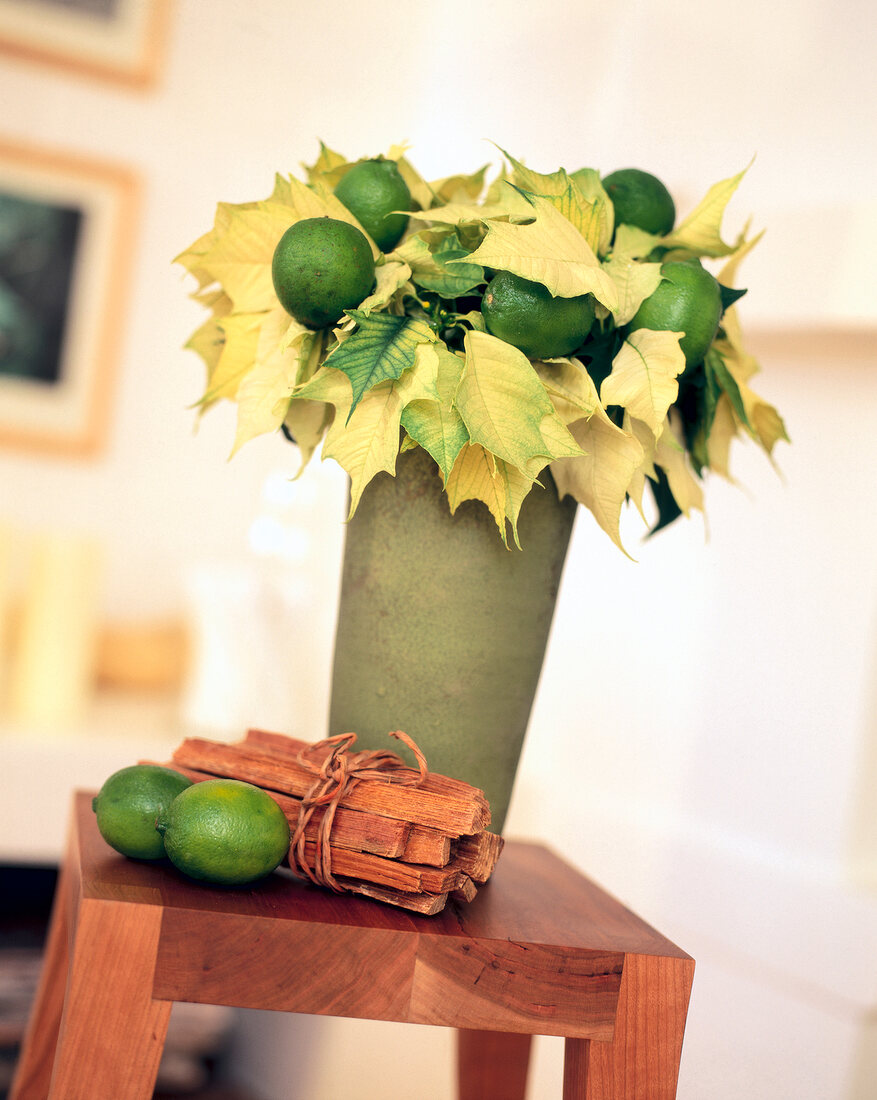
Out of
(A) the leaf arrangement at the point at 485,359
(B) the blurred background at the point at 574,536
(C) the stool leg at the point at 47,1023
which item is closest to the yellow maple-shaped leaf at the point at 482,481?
(A) the leaf arrangement at the point at 485,359

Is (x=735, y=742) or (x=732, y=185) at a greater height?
(x=732, y=185)

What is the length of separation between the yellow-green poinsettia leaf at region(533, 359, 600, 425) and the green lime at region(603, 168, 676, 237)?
5.3 inches

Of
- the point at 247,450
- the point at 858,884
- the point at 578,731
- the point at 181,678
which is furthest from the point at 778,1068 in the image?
the point at 247,450

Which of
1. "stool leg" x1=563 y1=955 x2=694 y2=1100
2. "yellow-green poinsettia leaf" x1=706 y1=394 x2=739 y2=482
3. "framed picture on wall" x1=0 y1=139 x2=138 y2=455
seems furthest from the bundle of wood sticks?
"framed picture on wall" x1=0 y1=139 x2=138 y2=455

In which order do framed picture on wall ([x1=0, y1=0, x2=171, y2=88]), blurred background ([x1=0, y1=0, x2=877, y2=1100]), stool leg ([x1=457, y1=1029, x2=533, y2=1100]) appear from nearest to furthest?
stool leg ([x1=457, y1=1029, x2=533, y2=1100]), blurred background ([x1=0, y1=0, x2=877, y2=1100]), framed picture on wall ([x1=0, y1=0, x2=171, y2=88])

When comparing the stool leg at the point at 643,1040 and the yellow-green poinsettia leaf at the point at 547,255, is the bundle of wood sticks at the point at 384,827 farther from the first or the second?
the yellow-green poinsettia leaf at the point at 547,255

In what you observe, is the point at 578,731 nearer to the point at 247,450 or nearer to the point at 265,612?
the point at 265,612

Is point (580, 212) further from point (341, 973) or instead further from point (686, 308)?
point (341, 973)

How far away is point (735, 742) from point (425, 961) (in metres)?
0.77

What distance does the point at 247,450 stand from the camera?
2092 millimetres

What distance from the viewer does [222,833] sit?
1.88ft

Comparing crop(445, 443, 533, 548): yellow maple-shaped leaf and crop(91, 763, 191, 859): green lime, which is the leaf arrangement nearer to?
crop(445, 443, 533, 548): yellow maple-shaped leaf

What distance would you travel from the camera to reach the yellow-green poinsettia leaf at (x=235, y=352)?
0.72m

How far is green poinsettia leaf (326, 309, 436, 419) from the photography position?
0.60 m
